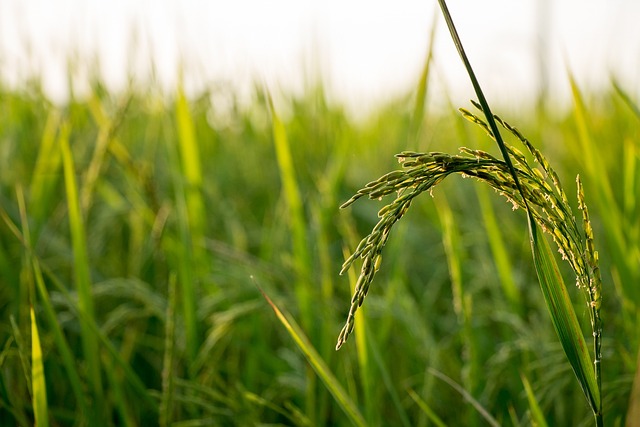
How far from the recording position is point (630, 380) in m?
1.03

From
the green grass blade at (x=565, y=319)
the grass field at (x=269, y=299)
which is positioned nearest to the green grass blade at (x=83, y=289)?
the grass field at (x=269, y=299)

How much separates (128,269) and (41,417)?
38.6 inches

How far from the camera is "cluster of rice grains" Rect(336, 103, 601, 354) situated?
54 cm

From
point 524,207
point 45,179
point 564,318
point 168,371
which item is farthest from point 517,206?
point 45,179

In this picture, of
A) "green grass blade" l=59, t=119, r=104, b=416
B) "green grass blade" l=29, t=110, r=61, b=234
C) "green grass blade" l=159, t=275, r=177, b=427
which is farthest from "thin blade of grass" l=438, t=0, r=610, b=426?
"green grass blade" l=29, t=110, r=61, b=234

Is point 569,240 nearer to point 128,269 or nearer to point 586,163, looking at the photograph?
point 586,163

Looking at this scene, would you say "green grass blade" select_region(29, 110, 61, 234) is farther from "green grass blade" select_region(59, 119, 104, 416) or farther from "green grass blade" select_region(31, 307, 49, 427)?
"green grass blade" select_region(31, 307, 49, 427)

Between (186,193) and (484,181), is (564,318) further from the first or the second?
(186,193)

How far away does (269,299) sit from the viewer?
2.83 feet

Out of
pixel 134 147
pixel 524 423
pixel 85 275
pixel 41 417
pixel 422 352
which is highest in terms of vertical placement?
pixel 134 147

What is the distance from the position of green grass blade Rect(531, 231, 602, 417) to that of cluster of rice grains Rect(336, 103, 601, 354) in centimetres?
4

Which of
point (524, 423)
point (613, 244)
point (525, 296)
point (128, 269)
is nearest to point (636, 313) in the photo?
point (613, 244)

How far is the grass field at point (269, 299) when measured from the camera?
44.4 inches

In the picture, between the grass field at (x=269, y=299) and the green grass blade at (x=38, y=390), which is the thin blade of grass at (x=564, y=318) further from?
the green grass blade at (x=38, y=390)
